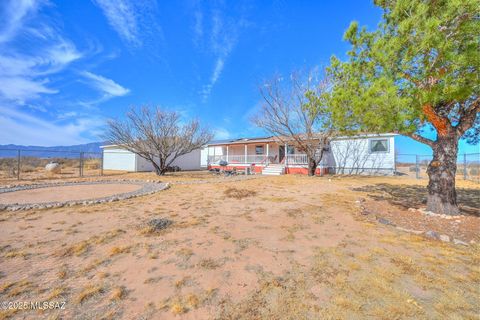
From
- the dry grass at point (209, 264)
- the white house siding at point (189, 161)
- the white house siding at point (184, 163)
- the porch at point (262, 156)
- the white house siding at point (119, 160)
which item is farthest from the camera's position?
the white house siding at point (189, 161)

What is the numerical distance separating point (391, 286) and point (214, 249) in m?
2.36

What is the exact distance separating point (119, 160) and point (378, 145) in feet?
81.3

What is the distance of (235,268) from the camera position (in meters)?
2.78

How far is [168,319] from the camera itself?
74.5 inches

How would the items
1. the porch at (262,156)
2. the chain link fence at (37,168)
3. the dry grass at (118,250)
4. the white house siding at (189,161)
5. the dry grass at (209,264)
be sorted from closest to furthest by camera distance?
1. the dry grass at (209,264)
2. the dry grass at (118,250)
3. the chain link fence at (37,168)
4. the porch at (262,156)
5. the white house siding at (189,161)

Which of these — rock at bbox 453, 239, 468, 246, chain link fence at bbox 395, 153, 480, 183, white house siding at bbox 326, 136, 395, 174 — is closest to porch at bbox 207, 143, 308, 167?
white house siding at bbox 326, 136, 395, 174

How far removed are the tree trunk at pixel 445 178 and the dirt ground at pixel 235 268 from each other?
17.5 inches

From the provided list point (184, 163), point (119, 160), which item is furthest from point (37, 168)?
point (184, 163)

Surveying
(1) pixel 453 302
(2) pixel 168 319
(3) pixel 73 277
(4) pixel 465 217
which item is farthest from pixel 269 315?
(4) pixel 465 217

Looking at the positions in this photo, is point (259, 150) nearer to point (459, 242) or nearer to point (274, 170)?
point (274, 170)

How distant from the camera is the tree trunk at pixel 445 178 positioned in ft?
16.9

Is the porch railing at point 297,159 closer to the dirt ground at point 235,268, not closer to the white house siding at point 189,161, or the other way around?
the white house siding at point 189,161

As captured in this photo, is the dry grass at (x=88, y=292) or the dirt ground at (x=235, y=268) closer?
the dirt ground at (x=235, y=268)

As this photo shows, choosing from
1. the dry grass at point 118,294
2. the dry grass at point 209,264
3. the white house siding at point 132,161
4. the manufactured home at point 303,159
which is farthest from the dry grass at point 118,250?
the white house siding at point 132,161
